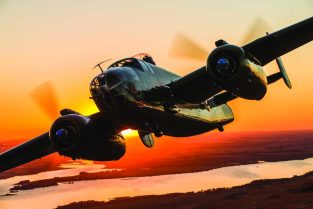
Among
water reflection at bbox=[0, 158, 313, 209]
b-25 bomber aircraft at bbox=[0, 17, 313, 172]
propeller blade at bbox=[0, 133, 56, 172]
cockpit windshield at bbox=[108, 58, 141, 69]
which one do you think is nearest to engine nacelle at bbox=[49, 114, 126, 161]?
b-25 bomber aircraft at bbox=[0, 17, 313, 172]

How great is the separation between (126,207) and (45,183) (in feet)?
155

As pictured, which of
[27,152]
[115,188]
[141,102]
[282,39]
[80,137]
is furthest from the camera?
[115,188]

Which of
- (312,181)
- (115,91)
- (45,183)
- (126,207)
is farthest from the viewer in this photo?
(45,183)

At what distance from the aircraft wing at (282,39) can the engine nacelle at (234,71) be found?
3.25 feet

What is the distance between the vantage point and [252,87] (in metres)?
16.4

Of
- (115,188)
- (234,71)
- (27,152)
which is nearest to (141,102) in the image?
(234,71)

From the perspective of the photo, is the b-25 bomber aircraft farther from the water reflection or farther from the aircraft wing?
the water reflection

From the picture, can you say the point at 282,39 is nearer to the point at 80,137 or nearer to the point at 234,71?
the point at 234,71

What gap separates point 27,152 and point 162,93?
11.9 meters

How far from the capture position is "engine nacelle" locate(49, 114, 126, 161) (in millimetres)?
21062

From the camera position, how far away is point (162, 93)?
18094 mm

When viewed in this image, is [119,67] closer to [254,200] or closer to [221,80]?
[221,80]

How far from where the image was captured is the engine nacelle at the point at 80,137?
2106 centimetres

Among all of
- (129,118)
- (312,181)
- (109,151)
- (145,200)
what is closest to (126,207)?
(145,200)
